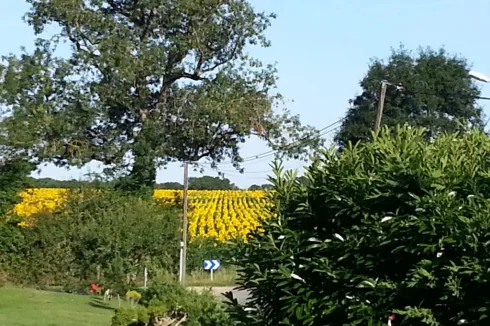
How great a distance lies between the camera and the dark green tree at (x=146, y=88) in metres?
37.9

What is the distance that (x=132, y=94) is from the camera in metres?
39.2

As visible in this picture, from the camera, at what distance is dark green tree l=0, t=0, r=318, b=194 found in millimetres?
37906

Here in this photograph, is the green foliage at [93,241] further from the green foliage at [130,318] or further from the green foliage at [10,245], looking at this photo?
the green foliage at [130,318]

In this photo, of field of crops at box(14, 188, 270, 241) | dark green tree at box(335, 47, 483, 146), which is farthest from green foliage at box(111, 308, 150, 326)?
dark green tree at box(335, 47, 483, 146)

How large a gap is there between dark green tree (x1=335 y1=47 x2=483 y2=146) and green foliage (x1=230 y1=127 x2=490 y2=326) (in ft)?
134

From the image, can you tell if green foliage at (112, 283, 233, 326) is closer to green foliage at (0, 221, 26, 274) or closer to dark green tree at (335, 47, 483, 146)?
green foliage at (0, 221, 26, 274)

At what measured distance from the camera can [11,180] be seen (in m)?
30.1

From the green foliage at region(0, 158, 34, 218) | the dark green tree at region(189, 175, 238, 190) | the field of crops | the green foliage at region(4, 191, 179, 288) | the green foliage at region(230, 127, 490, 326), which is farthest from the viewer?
the dark green tree at region(189, 175, 238, 190)

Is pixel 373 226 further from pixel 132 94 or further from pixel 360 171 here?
pixel 132 94

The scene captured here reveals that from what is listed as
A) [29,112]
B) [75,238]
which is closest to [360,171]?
[75,238]

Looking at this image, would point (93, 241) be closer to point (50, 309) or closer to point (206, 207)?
point (50, 309)

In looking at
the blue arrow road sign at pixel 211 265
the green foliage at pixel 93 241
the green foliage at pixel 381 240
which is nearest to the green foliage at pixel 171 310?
the green foliage at pixel 381 240

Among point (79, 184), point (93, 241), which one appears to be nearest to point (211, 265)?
point (93, 241)

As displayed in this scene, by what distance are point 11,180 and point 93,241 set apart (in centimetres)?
365
